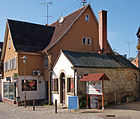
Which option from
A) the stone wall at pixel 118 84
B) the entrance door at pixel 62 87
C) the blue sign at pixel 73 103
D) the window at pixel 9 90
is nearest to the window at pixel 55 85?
the entrance door at pixel 62 87

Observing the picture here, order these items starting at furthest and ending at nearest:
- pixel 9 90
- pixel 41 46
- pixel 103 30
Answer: pixel 9 90 → pixel 41 46 → pixel 103 30

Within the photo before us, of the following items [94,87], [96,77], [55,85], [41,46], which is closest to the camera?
[96,77]

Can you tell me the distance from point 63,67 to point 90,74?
10.5ft

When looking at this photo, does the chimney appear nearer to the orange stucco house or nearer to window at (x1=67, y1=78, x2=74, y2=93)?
the orange stucco house

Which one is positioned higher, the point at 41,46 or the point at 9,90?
the point at 41,46

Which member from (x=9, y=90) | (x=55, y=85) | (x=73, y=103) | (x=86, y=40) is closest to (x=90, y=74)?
(x=73, y=103)

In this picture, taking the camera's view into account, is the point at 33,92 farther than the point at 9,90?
No

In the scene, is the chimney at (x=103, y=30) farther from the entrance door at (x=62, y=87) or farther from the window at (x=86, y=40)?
the entrance door at (x=62, y=87)

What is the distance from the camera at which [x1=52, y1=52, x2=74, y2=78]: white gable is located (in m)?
17.7

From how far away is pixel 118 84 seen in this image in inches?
744

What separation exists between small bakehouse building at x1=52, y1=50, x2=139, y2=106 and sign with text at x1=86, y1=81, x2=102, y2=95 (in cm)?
82

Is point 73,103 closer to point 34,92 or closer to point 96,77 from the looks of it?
A: point 96,77

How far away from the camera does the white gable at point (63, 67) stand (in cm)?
1770

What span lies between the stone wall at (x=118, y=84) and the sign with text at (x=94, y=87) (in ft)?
3.11
